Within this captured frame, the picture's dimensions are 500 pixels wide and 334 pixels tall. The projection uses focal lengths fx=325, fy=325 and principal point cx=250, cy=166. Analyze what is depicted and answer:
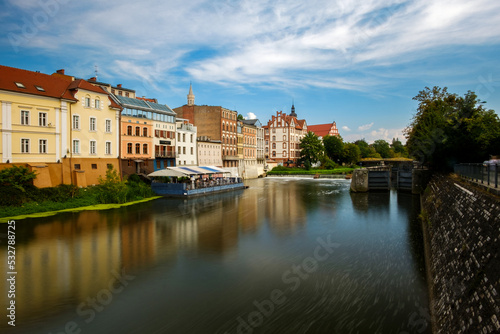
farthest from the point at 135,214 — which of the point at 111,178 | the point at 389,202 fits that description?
the point at 389,202

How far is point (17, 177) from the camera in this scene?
82.3ft

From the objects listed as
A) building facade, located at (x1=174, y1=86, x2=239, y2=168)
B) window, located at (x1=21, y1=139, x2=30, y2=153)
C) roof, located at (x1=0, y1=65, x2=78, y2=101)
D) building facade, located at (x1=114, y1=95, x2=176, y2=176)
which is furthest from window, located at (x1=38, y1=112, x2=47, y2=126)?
building facade, located at (x1=174, y1=86, x2=239, y2=168)

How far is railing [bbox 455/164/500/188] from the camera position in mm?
9615

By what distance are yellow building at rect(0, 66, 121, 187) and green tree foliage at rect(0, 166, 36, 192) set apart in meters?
1.76

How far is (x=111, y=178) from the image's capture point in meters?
30.8

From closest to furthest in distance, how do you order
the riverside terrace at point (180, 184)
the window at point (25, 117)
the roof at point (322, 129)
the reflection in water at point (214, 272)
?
the reflection in water at point (214, 272), the window at point (25, 117), the riverside terrace at point (180, 184), the roof at point (322, 129)

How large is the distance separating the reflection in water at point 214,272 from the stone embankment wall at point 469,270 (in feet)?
3.91

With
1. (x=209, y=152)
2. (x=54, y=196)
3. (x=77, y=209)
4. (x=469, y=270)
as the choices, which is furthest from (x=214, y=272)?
(x=209, y=152)

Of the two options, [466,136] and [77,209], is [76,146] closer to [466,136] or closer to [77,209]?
[77,209]

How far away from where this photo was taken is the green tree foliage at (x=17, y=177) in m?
24.3

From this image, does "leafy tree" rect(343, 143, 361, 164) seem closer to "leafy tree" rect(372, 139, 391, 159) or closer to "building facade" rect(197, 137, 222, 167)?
"leafy tree" rect(372, 139, 391, 159)

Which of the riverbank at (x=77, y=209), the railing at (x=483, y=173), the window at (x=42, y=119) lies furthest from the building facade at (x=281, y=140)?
the railing at (x=483, y=173)

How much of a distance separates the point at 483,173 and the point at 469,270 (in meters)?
5.35

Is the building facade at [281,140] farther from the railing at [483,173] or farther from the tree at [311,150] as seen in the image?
the railing at [483,173]
